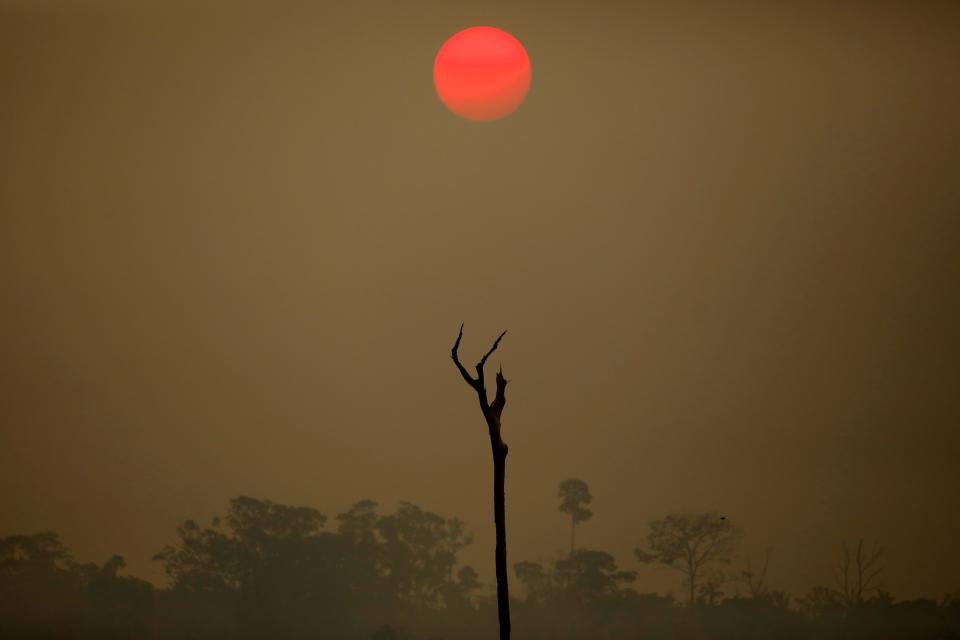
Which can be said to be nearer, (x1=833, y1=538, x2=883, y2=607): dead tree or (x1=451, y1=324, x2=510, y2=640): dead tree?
(x1=451, y1=324, x2=510, y2=640): dead tree

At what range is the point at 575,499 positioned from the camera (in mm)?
4367

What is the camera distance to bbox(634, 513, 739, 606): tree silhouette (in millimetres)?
4355

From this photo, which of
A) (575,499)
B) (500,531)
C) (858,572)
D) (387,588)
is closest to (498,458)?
(500,531)

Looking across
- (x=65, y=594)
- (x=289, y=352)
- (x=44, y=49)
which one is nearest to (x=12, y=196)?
(x=44, y=49)

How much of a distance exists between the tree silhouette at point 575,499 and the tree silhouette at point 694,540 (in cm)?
31

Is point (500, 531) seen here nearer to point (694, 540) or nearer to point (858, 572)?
point (694, 540)

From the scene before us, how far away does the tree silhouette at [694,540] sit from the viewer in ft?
14.3

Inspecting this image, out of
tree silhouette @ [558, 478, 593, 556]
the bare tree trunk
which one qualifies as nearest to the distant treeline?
tree silhouette @ [558, 478, 593, 556]

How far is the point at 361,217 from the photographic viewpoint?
171 inches

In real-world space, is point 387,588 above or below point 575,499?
below

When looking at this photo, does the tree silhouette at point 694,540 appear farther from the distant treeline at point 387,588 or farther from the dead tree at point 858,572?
the dead tree at point 858,572

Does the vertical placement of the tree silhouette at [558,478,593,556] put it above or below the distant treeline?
above

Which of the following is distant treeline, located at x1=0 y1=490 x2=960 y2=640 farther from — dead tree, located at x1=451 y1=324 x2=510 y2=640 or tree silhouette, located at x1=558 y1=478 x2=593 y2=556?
dead tree, located at x1=451 y1=324 x2=510 y2=640

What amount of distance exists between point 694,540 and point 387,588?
4.57 ft
